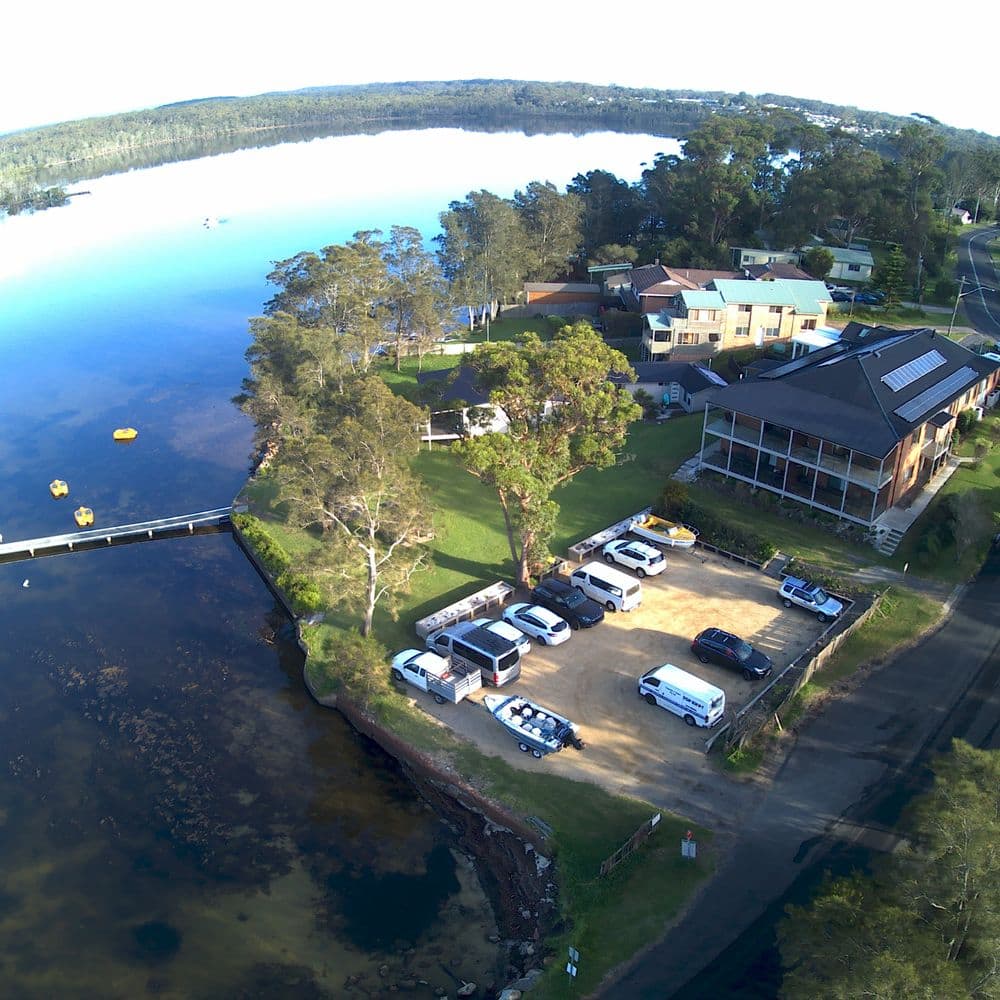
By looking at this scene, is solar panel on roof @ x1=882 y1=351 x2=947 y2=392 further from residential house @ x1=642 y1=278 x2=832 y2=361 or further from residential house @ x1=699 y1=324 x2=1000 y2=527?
residential house @ x1=642 y1=278 x2=832 y2=361

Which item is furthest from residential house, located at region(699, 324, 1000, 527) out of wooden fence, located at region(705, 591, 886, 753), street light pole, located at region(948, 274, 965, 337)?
street light pole, located at region(948, 274, 965, 337)

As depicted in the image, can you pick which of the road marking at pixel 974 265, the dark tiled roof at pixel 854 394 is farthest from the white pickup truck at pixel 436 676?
the road marking at pixel 974 265

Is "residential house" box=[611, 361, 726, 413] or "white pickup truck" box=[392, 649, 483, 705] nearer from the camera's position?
"white pickup truck" box=[392, 649, 483, 705]

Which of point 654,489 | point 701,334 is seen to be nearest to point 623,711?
point 654,489

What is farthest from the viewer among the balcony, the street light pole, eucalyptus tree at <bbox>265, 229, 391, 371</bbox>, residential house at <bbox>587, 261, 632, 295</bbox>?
residential house at <bbox>587, 261, 632, 295</bbox>

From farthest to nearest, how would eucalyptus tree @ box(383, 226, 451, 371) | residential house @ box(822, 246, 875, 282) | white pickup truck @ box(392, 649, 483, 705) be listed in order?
1. residential house @ box(822, 246, 875, 282)
2. eucalyptus tree @ box(383, 226, 451, 371)
3. white pickup truck @ box(392, 649, 483, 705)
